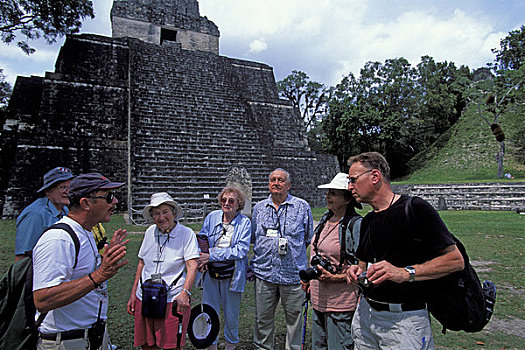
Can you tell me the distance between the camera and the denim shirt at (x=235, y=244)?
2.93m

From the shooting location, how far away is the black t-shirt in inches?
66.1

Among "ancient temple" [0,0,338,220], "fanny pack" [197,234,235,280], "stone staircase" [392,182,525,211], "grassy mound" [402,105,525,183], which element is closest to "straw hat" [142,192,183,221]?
"fanny pack" [197,234,235,280]

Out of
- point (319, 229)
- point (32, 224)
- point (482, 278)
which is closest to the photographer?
point (32, 224)

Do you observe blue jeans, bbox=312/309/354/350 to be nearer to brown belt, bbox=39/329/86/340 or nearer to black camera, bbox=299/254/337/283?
black camera, bbox=299/254/337/283

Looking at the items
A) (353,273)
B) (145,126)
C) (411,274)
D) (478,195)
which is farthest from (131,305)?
(478,195)

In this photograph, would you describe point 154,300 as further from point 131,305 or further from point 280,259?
point 280,259

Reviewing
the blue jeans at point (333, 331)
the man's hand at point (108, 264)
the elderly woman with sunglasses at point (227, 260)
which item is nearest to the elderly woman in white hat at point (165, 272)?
the elderly woman with sunglasses at point (227, 260)

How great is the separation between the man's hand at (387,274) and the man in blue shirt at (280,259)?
1.33m

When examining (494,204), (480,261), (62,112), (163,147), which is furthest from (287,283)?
(494,204)

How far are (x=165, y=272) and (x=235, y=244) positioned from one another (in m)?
0.72

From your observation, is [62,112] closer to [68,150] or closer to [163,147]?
[68,150]

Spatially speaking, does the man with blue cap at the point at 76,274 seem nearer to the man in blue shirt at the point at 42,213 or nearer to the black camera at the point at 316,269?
the man in blue shirt at the point at 42,213

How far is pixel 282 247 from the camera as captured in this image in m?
2.95

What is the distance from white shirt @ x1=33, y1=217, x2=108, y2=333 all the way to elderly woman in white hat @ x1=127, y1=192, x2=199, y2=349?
481 mm
